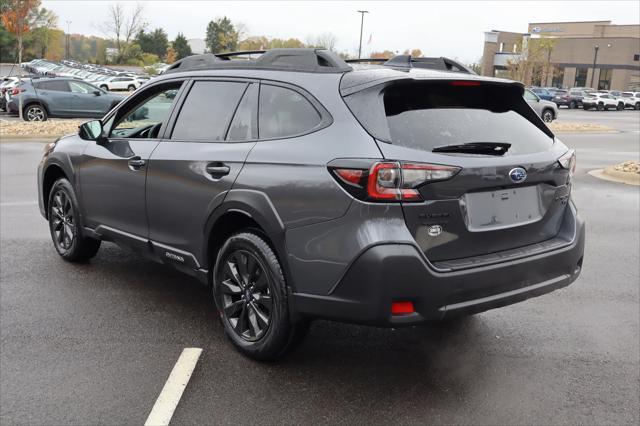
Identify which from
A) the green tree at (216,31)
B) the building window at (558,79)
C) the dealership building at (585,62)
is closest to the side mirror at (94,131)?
the dealership building at (585,62)

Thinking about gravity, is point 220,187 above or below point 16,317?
above

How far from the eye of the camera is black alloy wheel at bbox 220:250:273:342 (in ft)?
12.6

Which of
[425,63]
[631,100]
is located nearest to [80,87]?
[425,63]

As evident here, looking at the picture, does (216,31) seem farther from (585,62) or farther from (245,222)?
(245,222)

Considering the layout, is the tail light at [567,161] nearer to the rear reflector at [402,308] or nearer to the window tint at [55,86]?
the rear reflector at [402,308]

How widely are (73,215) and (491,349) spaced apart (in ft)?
12.2

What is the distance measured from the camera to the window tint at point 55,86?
72.7 ft

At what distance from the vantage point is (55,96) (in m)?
22.0

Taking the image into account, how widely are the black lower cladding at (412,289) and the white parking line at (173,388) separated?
0.81 m

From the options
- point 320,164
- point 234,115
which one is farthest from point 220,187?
point 320,164

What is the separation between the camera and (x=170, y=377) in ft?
12.3

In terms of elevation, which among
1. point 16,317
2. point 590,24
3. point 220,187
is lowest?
point 16,317

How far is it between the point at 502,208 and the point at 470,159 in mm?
374

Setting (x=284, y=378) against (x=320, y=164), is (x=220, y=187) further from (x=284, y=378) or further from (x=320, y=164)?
(x=284, y=378)
